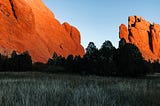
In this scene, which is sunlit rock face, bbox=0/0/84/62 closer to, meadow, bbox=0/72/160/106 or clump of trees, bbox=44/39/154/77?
clump of trees, bbox=44/39/154/77

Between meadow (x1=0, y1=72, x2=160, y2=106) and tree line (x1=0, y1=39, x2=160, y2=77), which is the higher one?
tree line (x1=0, y1=39, x2=160, y2=77)

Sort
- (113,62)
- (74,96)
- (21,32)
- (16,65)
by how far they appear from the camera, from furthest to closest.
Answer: (21,32) → (16,65) → (113,62) → (74,96)

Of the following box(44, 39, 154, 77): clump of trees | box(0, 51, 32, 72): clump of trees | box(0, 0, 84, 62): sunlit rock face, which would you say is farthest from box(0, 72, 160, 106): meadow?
box(0, 0, 84, 62): sunlit rock face

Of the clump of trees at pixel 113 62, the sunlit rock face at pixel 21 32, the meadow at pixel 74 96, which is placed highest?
the sunlit rock face at pixel 21 32

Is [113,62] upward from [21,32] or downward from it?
downward

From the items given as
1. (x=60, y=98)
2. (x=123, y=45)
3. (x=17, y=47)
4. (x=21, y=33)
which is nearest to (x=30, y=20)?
(x=21, y=33)

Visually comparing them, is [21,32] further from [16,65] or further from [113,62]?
[113,62]

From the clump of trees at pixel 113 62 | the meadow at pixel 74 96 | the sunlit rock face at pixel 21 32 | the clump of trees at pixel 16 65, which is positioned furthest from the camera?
the sunlit rock face at pixel 21 32

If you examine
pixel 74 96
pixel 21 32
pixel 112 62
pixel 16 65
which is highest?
pixel 21 32

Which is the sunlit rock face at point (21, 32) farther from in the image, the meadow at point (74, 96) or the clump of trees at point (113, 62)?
the meadow at point (74, 96)

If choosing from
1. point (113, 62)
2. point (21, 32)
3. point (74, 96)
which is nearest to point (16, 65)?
point (113, 62)

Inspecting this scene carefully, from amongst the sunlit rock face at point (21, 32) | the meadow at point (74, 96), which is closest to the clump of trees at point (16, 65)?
the sunlit rock face at point (21, 32)

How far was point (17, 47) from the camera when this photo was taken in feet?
508

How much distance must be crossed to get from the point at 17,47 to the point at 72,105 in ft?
490
